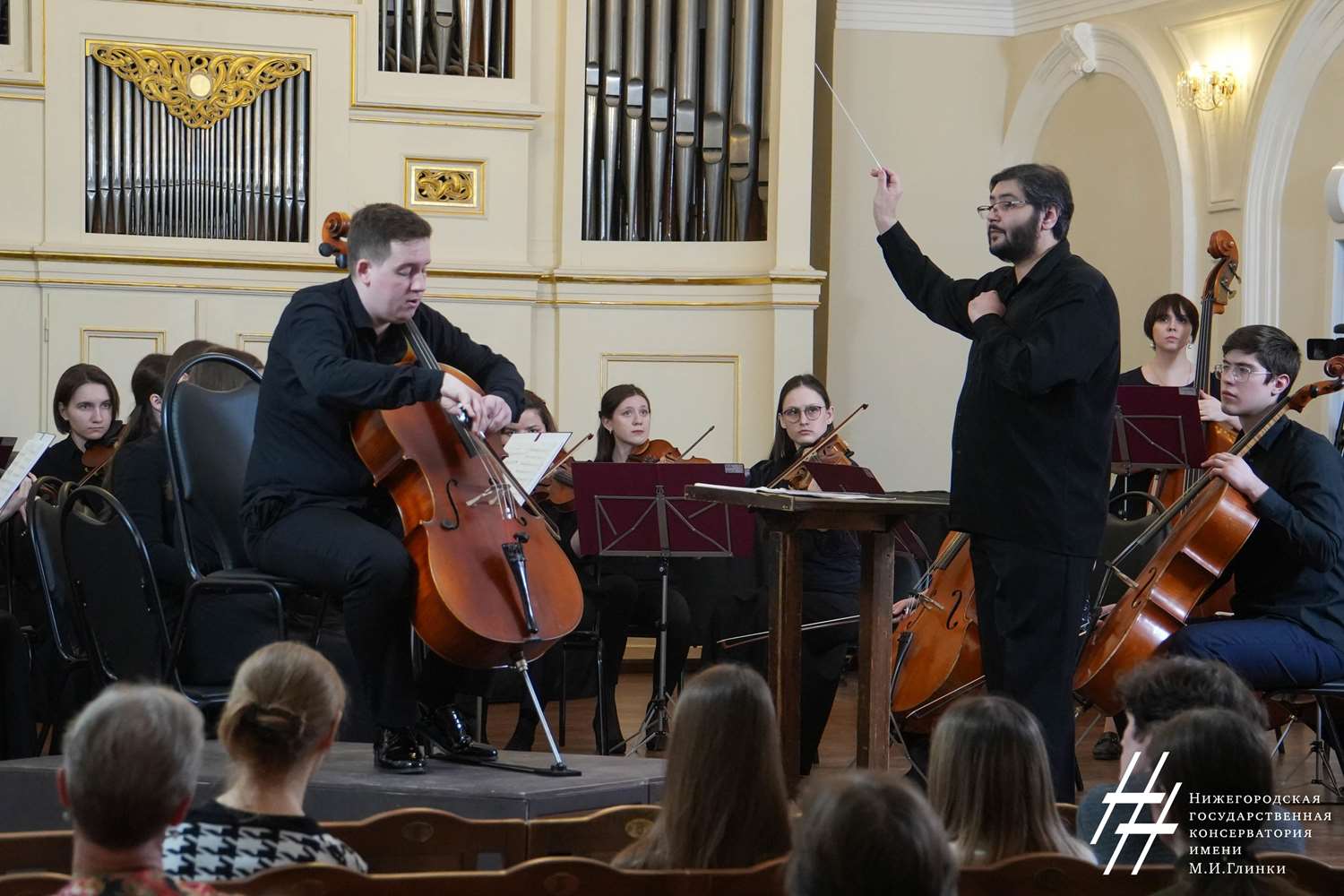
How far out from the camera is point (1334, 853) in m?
3.81

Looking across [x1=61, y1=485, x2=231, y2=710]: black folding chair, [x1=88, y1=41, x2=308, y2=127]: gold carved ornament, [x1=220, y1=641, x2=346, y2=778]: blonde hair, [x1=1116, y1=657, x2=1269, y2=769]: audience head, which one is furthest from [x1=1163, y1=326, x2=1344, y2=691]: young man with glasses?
[x1=88, y1=41, x2=308, y2=127]: gold carved ornament

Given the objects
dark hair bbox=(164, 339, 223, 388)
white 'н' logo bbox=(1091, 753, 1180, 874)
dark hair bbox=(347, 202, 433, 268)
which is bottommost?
white 'н' logo bbox=(1091, 753, 1180, 874)

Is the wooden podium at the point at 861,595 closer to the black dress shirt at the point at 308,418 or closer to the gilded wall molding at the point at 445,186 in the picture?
the black dress shirt at the point at 308,418

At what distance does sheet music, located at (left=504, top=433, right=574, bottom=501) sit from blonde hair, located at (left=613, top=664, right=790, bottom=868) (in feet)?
6.84

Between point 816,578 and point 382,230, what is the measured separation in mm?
2192

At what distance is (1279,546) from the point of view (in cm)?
420

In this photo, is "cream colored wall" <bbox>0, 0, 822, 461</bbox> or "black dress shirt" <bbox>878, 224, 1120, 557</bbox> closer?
"black dress shirt" <bbox>878, 224, 1120, 557</bbox>

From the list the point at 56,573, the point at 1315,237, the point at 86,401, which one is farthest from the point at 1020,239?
the point at 86,401

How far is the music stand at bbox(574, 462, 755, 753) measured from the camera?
4.71m

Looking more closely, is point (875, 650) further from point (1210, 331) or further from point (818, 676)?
point (1210, 331)

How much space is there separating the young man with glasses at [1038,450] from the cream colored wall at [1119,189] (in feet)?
12.1

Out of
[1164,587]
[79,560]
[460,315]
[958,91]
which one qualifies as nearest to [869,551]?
[1164,587]

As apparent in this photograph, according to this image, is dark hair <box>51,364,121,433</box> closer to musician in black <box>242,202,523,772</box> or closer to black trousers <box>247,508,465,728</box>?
musician in black <box>242,202,523,772</box>

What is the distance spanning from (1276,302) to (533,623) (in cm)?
430
